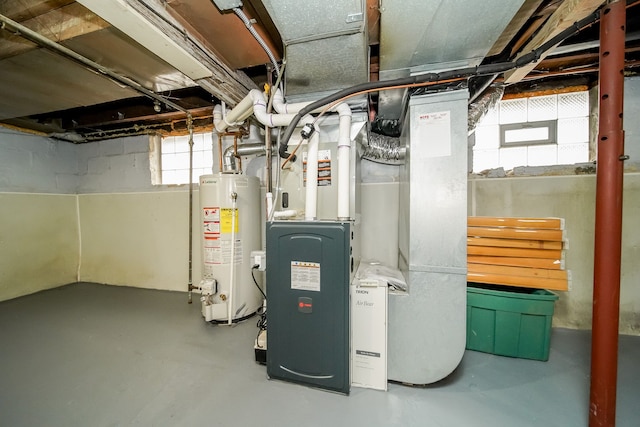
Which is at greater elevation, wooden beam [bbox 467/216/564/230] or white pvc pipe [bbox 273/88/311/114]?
white pvc pipe [bbox 273/88/311/114]

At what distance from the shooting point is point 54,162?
130 inches

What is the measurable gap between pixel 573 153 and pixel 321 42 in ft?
8.31

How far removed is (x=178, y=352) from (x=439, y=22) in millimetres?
2770

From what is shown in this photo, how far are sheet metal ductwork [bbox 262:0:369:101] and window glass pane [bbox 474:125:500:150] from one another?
1502 mm

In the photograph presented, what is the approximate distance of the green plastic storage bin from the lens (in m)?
1.61

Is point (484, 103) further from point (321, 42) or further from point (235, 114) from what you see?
point (235, 114)

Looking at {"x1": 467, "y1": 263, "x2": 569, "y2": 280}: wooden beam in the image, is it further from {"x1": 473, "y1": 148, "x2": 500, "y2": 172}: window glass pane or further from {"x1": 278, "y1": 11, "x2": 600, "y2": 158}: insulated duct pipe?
{"x1": 278, "y1": 11, "x2": 600, "y2": 158}: insulated duct pipe

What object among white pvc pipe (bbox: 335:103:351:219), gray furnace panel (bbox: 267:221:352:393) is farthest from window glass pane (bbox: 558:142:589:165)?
gray furnace panel (bbox: 267:221:352:393)

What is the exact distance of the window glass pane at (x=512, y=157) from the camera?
2199mm

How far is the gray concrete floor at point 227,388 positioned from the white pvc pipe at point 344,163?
44.9 inches

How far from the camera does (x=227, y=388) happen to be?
4.70 ft

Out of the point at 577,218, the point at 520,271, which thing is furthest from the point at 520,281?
the point at 577,218

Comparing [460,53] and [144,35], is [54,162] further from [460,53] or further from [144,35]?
[460,53]

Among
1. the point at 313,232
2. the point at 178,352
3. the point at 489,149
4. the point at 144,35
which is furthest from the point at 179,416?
the point at 489,149
